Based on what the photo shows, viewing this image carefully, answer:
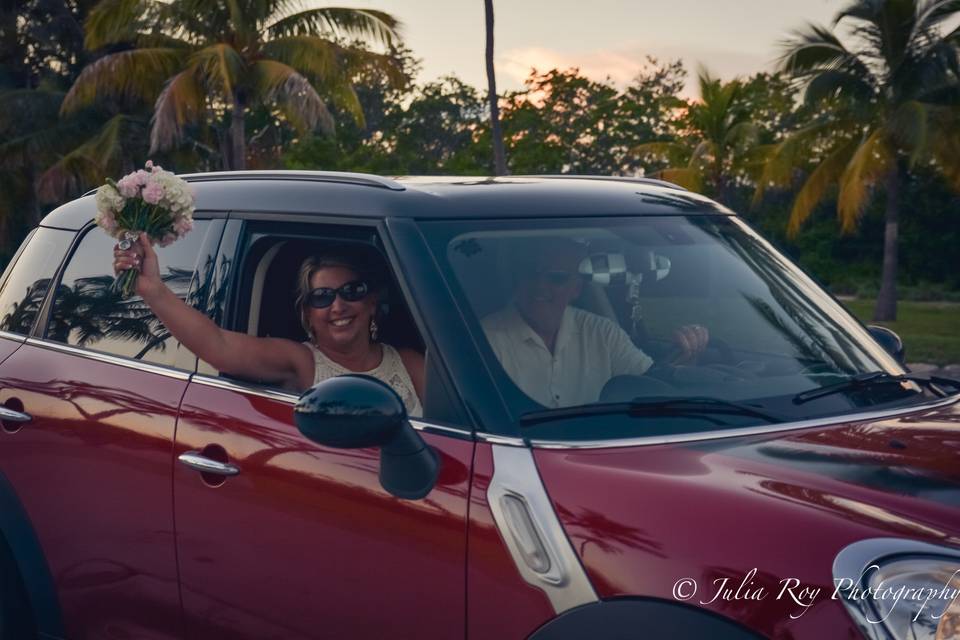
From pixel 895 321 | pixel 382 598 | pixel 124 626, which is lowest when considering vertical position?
pixel 895 321

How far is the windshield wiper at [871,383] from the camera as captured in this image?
10.5 feet

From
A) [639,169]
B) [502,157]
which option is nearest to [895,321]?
[502,157]

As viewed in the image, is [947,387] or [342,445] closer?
[342,445]

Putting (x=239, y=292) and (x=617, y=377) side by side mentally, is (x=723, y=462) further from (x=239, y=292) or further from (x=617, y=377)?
(x=239, y=292)

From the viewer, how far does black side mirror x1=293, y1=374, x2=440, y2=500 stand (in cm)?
276

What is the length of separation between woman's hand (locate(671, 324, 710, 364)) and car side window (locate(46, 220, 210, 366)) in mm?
1416

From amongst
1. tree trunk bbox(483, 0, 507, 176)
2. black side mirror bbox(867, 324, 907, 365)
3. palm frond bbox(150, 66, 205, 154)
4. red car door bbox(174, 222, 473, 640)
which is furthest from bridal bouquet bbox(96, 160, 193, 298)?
palm frond bbox(150, 66, 205, 154)

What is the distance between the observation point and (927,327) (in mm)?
29547


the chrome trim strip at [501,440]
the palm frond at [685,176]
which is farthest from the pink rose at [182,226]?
the palm frond at [685,176]

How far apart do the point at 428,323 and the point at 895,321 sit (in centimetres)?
3078

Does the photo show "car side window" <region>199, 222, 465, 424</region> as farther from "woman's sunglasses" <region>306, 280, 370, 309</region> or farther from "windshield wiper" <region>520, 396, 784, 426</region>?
"windshield wiper" <region>520, 396, 784, 426</region>

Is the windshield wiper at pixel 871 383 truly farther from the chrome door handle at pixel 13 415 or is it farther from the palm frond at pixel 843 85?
the palm frond at pixel 843 85

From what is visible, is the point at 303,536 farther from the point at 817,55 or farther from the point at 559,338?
the point at 817,55

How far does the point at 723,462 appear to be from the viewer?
8.74 feet
